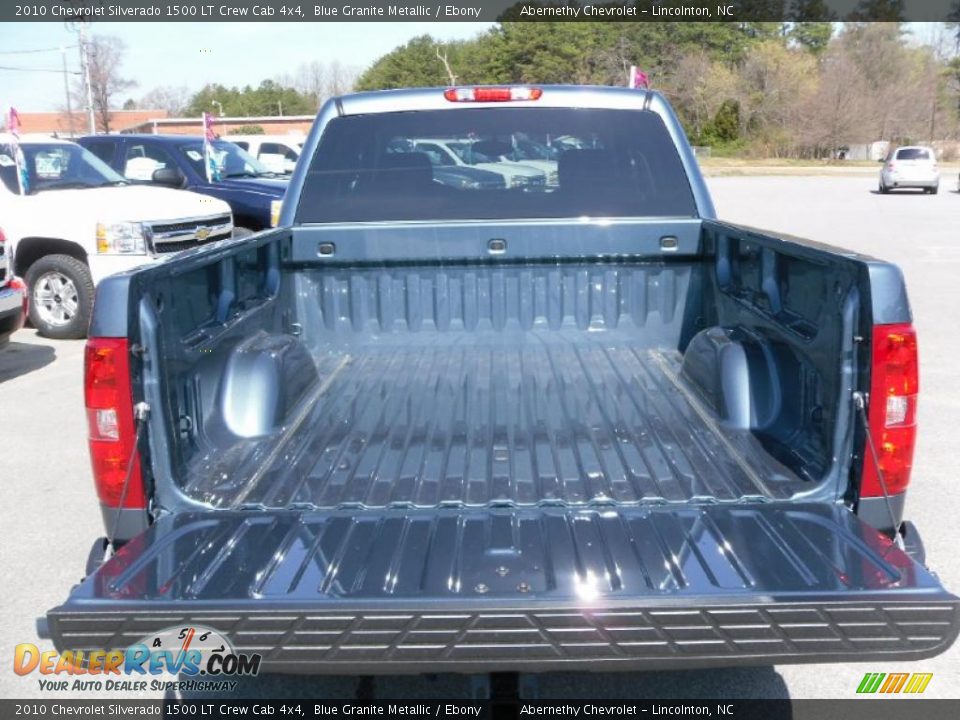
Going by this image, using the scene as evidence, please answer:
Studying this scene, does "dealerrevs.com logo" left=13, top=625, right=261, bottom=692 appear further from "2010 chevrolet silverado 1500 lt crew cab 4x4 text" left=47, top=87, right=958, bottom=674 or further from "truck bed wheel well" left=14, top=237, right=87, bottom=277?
"truck bed wheel well" left=14, top=237, right=87, bottom=277

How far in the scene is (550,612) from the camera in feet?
7.19

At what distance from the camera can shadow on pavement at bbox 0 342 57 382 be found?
349 inches

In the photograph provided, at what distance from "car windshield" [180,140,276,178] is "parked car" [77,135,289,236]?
0.01 meters

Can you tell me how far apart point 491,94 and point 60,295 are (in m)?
6.93

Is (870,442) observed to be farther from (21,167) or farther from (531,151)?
(21,167)

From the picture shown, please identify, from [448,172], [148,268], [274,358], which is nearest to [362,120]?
[448,172]

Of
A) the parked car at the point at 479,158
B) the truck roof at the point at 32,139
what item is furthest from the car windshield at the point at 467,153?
the truck roof at the point at 32,139

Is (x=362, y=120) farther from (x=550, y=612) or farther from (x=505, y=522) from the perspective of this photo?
(x=550, y=612)

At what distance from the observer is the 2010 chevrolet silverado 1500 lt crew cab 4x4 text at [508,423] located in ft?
7.27

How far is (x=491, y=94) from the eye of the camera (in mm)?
4527

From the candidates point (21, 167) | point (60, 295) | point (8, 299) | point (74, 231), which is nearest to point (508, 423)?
point (8, 299)

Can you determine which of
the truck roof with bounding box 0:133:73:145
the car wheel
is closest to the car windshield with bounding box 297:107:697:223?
the car wheel

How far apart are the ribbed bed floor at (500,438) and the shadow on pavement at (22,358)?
5584 mm

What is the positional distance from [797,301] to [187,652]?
209 centimetres
